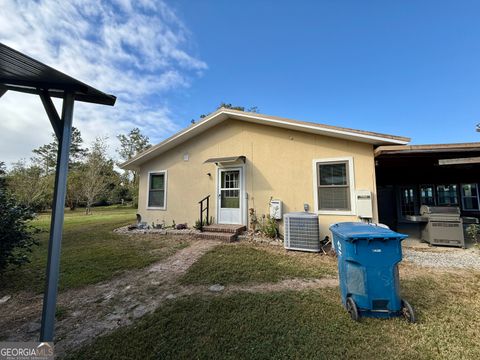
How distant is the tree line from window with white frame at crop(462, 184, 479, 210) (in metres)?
19.3

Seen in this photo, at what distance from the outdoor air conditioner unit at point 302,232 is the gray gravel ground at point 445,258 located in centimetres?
204

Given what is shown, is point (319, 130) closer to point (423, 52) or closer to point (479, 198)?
point (423, 52)

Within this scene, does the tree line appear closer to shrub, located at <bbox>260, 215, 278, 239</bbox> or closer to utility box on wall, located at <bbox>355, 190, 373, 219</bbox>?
shrub, located at <bbox>260, 215, 278, 239</bbox>

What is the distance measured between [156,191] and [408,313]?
8.87m

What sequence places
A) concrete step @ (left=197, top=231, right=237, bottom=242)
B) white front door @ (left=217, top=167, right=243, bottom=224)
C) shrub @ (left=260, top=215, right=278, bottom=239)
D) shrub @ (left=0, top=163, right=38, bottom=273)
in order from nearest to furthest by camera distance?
shrub @ (left=0, top=163, right=38, bottom=273)
concrete step @ (left=197, top=231, right=237, bottom=242)
shrub @ (left=260, top=215, right=278, bottom=239)
white front door @ (left=217, top=167, right=243, bottom=224)

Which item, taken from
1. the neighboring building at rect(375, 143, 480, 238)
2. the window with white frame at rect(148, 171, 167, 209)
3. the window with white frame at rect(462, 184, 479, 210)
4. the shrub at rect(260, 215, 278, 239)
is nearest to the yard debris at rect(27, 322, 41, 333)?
the shrub at rect(260, 215, 278, 239)

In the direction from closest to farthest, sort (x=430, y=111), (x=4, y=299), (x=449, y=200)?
(x=4, y=299) < (x=449, y=200) < (x=430, y=111)

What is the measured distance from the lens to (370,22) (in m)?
7.61

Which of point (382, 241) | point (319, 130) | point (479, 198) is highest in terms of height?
point (319, 130)

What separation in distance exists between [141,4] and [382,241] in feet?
28.2

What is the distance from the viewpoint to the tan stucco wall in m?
6.31

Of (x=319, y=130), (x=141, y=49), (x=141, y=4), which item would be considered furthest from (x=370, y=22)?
(x=141, y=49)

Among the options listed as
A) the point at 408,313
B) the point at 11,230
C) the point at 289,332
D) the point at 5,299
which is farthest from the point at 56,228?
the point at 408,313

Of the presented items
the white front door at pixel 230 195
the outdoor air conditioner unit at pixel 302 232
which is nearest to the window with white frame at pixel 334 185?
the outdoor air conditioner unit at pixel 302 232
